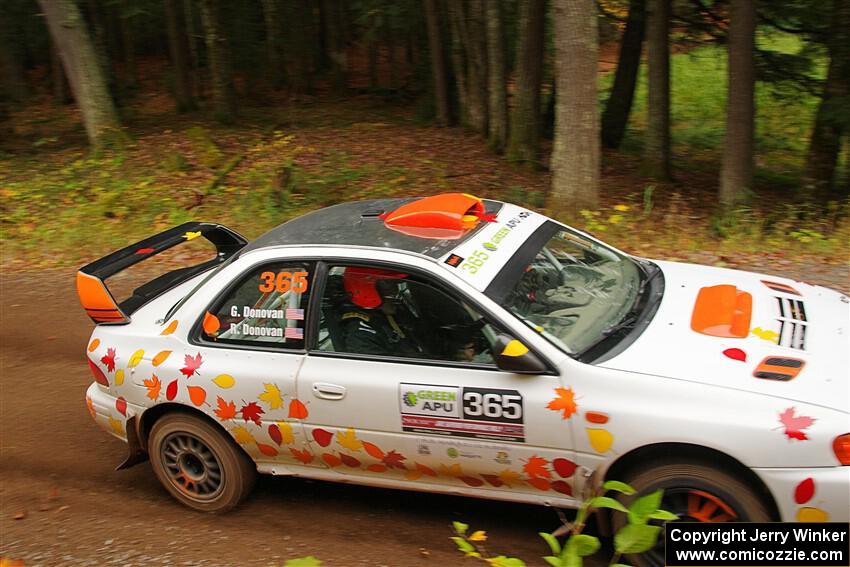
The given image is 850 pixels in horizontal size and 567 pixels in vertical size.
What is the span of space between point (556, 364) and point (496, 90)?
1167 centimetres

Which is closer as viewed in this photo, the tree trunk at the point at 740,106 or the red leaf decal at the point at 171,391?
the red leaf decal at the point at 171,391

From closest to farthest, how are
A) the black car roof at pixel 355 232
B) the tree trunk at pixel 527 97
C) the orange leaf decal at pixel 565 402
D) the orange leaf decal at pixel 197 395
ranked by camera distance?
the orange leaf decal at pixel 565 402 < the black car roof at pixel 355 232 < the orange leaf decal at pixel 197 395 < the tree trunk at pixel 527 97

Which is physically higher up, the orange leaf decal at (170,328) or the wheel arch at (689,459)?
the orange leaf decal at (170,328)

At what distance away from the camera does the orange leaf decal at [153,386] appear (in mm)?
4808

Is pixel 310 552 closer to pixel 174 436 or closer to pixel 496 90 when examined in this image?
pixel 174 436

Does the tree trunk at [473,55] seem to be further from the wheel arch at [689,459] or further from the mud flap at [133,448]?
the wheel arch at [689,459]

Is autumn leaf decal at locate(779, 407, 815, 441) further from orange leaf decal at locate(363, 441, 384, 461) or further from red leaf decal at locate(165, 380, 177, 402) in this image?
red leaf decal at locate(165, 380, 177, 402)

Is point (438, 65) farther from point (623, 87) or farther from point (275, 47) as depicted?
point (275, 47)

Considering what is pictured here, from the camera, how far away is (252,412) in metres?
4.60

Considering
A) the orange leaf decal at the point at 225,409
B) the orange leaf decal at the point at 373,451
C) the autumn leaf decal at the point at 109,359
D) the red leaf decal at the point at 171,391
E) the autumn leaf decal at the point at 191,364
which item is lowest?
the orange leaf decal at the point at 373,451

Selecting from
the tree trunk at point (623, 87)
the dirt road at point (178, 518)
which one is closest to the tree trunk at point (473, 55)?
the tree trunk at point (623, 87)

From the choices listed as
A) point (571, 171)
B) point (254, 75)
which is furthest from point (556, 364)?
point (254, 75)

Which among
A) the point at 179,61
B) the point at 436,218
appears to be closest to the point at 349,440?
the point at 436,218

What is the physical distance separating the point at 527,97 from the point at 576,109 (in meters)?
4.58
